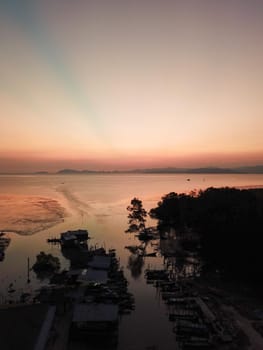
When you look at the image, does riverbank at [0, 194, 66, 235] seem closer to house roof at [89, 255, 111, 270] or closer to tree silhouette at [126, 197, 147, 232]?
tree silhouette at [126, 197, 147, 232]

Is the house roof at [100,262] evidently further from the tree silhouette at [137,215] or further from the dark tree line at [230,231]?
the tree silhouette at [137,215]

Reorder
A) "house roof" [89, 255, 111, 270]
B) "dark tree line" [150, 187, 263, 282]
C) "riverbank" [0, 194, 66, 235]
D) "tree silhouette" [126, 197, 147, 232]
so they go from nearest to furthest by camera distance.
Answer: "dark tree line" [150, 187, 263, 282] < "house roof" [89, 255, 111, 270] < "tree silhouette" [126, 197, 147, 232] < "riverbank" [0, 194, 66, 235]

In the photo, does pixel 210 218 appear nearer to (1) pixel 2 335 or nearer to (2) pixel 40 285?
(2) pixel 40 285

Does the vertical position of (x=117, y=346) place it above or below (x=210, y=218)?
below

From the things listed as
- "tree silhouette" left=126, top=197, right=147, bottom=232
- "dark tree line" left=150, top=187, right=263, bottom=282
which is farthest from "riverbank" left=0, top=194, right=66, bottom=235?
"dark tree line" left=150, top=187, right=263, bottom=282

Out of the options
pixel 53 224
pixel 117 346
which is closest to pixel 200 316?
pixel 117 346

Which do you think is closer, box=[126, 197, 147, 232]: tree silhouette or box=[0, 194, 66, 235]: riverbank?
box=[126, 197, 147, 232]: tree silhouette

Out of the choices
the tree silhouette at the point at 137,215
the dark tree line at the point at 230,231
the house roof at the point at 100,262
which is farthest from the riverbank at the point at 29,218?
the dark tree line at the point at 230,231

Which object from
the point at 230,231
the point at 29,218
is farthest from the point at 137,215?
the point at 29,218
